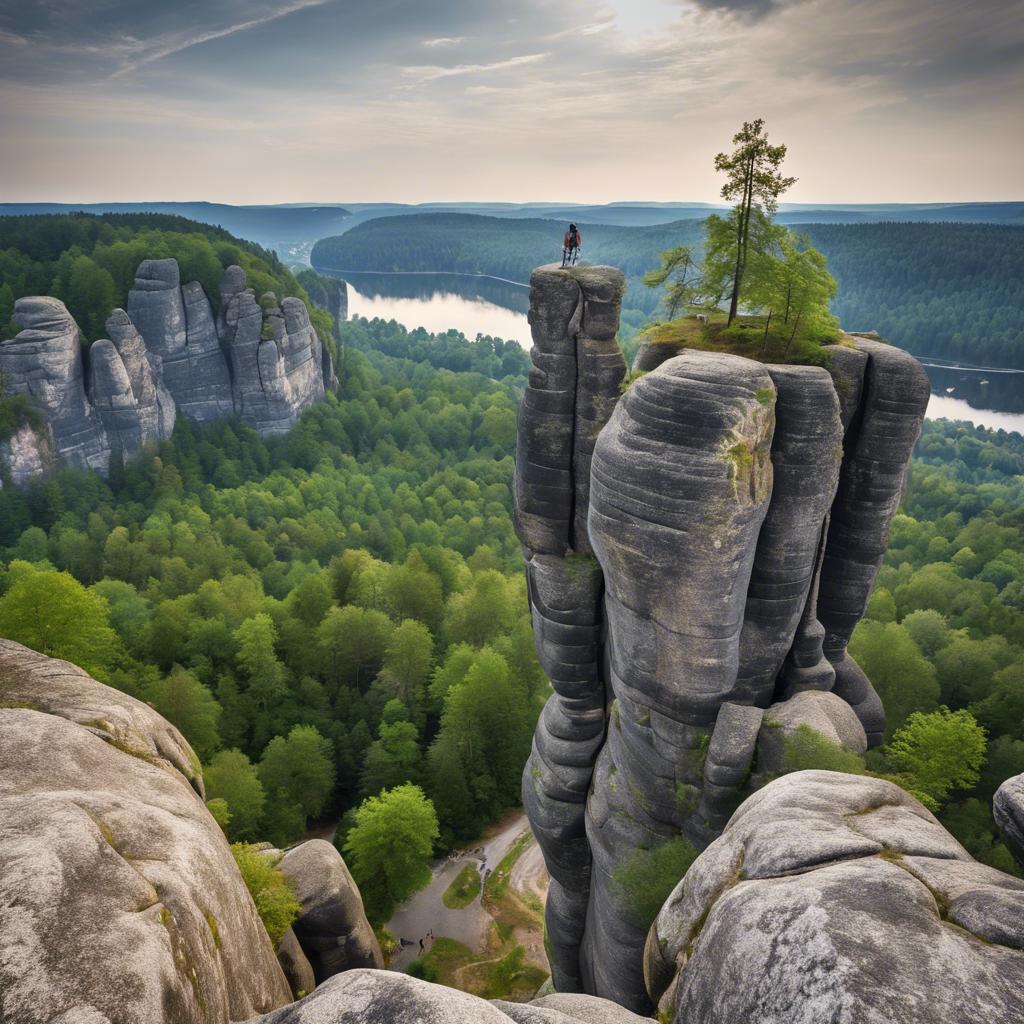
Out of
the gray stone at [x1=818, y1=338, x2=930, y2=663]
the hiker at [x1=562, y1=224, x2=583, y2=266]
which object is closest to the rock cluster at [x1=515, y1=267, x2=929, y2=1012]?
the gray stone at [x1=818, y1=338, x2=930, y2=663]

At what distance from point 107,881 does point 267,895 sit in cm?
779

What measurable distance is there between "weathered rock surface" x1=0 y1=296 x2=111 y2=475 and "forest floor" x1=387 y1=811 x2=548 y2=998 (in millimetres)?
45605

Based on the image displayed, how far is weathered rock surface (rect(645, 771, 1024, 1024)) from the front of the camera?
262 inches

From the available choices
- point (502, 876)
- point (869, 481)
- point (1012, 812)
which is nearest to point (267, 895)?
point (1012, 812)

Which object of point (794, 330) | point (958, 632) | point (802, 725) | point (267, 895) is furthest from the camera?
point (958, 632)

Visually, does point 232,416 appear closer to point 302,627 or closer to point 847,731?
point 302,627

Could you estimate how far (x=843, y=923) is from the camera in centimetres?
741

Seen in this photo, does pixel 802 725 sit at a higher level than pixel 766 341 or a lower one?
lower

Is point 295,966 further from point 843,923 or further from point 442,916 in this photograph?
point 843,923

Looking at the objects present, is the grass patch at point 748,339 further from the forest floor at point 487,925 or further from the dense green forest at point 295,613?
the forest floor at point 487,925

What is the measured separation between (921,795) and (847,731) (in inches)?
95.7

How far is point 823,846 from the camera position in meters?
9.25

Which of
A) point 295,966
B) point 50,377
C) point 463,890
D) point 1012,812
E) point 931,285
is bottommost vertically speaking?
point 463,890

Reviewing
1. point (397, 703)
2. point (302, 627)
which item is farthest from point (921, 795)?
point (302, 627)
